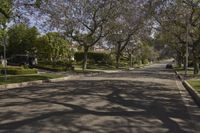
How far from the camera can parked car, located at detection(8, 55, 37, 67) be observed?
197 ft

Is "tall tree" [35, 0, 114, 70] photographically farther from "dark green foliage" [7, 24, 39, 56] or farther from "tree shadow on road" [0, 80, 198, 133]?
"tree shadow on road" [0, 80, 198, 133]

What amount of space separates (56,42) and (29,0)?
4307cm

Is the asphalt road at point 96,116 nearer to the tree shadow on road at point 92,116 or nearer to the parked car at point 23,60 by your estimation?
the tree shadow on road at point 92,116

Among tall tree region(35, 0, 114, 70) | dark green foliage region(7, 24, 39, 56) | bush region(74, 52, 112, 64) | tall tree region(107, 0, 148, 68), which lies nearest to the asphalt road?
tall tree region(107, 0, 148, 68)

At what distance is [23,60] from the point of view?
205 ft

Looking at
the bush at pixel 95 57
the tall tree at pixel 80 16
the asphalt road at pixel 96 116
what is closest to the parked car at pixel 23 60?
the tall tree at pixel 80 16

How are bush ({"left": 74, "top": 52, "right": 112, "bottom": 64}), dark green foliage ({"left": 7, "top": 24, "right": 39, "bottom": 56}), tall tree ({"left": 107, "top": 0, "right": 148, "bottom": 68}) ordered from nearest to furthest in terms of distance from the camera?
tall tree ({"left": 107, "top": 0, "right": 148, "bottom": 68}) < dark green foliage ({"left": 7, "top": 24, "right": 39, "bottom": 56}) < bush ({"left": 74, "top": 52, "right": 112, "bottom": 64})

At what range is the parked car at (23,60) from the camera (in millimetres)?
59969

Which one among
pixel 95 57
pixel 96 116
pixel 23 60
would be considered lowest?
pixel 96 116

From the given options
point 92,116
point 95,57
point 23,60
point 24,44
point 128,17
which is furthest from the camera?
point 95,57

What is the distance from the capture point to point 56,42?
73188 mm

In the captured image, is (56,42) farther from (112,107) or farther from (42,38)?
(112,107)

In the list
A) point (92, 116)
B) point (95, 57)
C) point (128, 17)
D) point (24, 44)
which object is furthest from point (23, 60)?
point (92, 116)

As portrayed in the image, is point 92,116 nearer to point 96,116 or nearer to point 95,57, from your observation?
point 96,116
